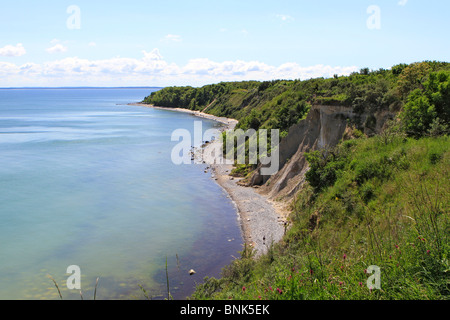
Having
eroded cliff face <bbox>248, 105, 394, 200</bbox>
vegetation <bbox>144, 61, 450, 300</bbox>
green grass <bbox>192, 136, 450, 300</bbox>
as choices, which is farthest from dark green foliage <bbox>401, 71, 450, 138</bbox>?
eroded cliff face <bbox>248, 105, 394, 200</bbox>

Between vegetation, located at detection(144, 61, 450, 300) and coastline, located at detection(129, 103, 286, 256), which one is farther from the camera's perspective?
coastline, located at detection(129, 103, 286, 256)

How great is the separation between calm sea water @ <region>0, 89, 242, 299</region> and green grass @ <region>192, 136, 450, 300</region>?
12.9 ft

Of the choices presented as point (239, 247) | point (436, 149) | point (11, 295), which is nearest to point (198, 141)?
point (239, 247)

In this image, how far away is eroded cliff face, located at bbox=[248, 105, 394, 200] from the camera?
94.6ft

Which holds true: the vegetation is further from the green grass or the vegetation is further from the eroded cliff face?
the eroded cliff face

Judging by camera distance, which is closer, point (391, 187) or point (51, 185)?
point (391, 187)

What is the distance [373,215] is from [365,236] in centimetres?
333

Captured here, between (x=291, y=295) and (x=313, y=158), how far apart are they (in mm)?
19773

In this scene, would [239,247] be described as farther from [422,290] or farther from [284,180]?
[422,290]

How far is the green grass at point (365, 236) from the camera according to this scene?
5434 mm

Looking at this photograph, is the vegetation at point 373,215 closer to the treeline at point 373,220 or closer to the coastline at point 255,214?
the treeline at point 373,220

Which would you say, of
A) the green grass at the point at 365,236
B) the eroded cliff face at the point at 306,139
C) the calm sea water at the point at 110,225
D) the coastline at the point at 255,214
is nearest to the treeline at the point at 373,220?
the green grass at the point at 365,236

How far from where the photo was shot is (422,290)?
4840mm
